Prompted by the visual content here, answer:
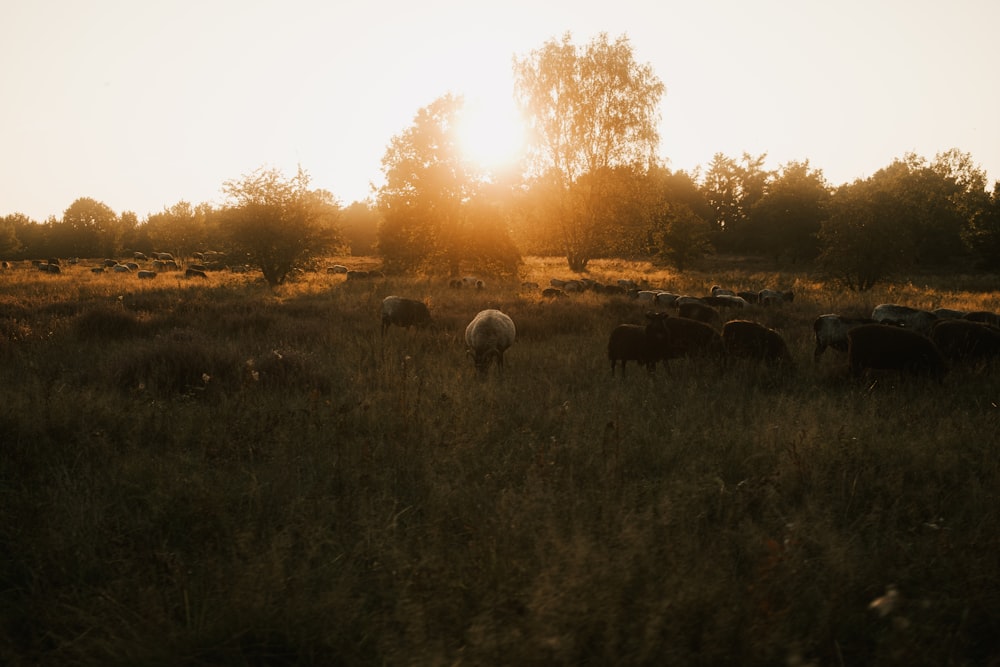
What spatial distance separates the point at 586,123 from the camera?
33.2 meters

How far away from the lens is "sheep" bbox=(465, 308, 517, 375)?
942cm

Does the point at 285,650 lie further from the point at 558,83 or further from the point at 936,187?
the point at 936,187

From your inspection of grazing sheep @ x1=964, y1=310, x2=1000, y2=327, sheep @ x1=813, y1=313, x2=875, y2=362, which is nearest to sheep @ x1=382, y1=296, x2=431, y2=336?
sheep @ x1=813, y1=313, x2=875, y2=362

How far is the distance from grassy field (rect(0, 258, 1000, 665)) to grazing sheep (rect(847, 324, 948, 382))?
0.41 m

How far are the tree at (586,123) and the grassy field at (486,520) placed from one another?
89.6 feet

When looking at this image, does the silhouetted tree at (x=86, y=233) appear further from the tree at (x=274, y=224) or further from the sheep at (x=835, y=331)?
the sheep at (x=835, y=331)

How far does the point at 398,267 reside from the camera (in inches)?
1218

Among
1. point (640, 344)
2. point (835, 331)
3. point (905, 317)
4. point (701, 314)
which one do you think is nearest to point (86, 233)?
point (701, 314)

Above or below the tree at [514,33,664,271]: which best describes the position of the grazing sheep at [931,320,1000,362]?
below

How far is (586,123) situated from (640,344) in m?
27.8

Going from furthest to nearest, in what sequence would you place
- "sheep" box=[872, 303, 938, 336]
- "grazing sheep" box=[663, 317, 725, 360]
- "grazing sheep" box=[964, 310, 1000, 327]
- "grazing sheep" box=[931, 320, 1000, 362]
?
"sheep" box=[872, 303, 938, 336]
"grazing sheep" box=[964, 310, 1000, 327]
"grazing sheep" box=[663, 317, 725, 360]
"grazing sheep" box=[931, 320, 1000, 362]

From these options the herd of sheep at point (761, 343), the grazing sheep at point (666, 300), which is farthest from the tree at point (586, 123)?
the herd of sheep at point (761, 343)

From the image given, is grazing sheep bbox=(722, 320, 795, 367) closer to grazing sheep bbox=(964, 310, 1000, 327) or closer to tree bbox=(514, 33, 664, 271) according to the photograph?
grazing sheep bbox=(964, 310, 1000, 327)

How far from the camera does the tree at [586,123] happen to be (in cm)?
3288
